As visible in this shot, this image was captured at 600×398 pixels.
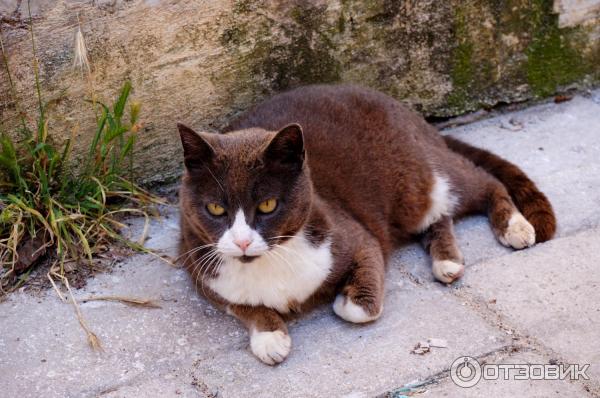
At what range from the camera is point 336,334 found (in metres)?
3.51

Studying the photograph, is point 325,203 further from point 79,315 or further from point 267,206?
point 79,315

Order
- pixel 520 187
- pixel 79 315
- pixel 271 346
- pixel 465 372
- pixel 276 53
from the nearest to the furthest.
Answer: pixel 465 372 → pixel 271 346 → pixel 79 315 → pixel 520 187 → pixel 276 53

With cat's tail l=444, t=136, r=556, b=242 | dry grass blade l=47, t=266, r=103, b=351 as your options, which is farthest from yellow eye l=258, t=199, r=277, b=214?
cat's tail l=444, t=136, r=556, b=242

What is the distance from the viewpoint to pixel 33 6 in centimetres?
386

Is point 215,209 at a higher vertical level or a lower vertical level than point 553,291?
higher

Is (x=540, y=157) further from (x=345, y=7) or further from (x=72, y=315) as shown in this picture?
(x=72, y=315)

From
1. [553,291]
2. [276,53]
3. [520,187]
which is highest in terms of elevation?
[276,53]

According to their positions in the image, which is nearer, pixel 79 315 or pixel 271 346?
pixel 271 346

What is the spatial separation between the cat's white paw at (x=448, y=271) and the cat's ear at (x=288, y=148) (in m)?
0.91

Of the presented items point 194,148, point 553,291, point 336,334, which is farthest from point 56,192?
point 553,291

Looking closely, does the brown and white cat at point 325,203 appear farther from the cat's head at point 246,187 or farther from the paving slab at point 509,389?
the paving slab at point 509,389

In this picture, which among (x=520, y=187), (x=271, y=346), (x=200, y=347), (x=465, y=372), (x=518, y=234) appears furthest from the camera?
(x=520, y=187)

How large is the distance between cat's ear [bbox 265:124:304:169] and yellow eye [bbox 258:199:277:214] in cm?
15
